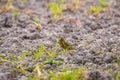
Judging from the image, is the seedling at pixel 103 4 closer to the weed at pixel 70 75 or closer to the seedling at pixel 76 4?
the seedling at pixel 76 4

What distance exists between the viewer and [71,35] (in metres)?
3.68

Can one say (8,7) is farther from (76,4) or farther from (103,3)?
(103,3)

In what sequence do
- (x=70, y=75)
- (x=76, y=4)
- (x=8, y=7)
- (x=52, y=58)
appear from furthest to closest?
(x=76, y=4), (x=8, y=7), (x=52, y=58), (x=70, y=75)

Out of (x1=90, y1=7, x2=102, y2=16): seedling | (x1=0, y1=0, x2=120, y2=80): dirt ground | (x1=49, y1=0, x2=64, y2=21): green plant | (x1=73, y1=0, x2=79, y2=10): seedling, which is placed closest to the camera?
(x1=0, y1=0, x2=120, y2=80): dirt ground

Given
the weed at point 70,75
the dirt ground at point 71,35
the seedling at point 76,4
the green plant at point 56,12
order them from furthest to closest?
the seedling at point 76,4 < the green plant at point 56,12 < the dirt ground at point 71,35 < the weed at point 70,75

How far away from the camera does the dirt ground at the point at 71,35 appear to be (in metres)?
2.86

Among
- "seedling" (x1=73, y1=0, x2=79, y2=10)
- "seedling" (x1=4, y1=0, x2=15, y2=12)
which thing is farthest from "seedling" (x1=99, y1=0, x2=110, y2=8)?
"seedling" (x1=4, y1=0, x2=15, y2=12)

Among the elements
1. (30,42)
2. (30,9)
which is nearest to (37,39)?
(30,42)

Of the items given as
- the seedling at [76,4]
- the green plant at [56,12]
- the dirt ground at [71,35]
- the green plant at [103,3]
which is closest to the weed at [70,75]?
the dirt ground at [71,35]

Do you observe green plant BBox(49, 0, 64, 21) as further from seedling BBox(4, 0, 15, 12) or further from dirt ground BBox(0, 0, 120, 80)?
seedling BBox(4, 0, 15, 12)

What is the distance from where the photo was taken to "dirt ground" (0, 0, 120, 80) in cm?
286

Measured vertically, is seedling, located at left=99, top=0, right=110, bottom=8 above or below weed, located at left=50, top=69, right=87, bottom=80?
below

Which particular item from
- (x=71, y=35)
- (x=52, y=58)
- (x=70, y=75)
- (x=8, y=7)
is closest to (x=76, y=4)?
(x=8, y=7)

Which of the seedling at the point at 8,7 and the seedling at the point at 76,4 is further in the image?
the seedling at the point at 76,4
